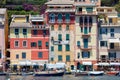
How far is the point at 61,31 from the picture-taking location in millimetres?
114562

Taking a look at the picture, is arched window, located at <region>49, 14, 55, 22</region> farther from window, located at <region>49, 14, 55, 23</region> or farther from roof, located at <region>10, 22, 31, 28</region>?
roof, located at <region>10, 22, 31, 28</region>

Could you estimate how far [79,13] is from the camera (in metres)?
114

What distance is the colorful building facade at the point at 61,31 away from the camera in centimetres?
11419

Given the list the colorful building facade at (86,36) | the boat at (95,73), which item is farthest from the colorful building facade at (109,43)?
the boat at (95,73)

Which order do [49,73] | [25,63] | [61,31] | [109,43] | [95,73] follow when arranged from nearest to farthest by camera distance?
1. [49,73]
2. [95,73]
3. [25,63]
4. [61,31]
5. [109,43]

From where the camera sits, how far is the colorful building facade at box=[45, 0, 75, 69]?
114 meters

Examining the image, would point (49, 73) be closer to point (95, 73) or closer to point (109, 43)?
point (95, 73)

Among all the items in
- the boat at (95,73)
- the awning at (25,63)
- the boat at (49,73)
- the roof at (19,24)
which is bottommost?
the boat at (95,73)

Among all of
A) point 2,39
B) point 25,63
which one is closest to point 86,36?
point 25,63

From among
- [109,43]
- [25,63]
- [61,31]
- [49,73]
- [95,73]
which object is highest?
[61,31]

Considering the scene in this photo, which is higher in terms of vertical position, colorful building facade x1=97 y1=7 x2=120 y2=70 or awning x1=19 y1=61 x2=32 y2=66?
colorful building facade x1=97 y1=7 x2=120 y2=70

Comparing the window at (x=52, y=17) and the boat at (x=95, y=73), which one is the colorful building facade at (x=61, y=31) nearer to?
the window at (x=52, y=17)

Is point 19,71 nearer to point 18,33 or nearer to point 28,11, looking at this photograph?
point 18,33

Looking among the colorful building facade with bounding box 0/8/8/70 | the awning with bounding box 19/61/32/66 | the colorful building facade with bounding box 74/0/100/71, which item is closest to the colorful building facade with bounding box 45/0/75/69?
the colorful building facade with bounding box 74/0/100/71
